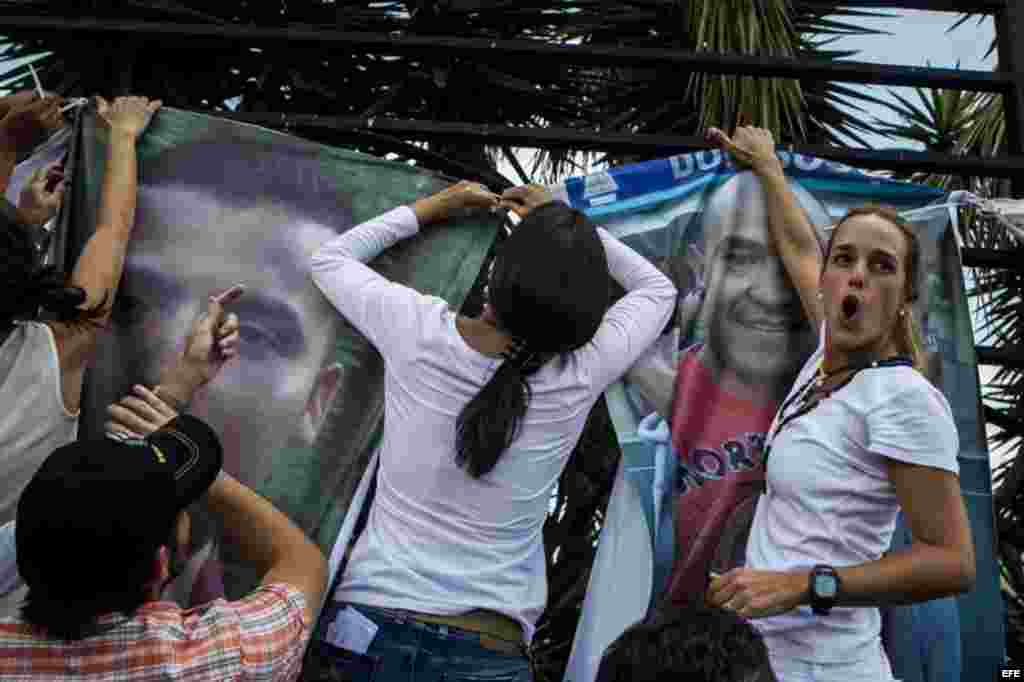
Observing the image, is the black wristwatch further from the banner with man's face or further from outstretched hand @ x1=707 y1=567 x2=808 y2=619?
the banner with man's face

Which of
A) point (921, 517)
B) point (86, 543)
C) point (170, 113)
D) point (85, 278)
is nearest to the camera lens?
point (86, 543)

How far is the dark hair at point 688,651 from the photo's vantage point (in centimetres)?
164

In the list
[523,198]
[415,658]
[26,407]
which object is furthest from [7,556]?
[523,198]

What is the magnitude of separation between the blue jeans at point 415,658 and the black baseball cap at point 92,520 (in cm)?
62

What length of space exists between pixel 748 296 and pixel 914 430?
0.92 meters

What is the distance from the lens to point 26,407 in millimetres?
2398

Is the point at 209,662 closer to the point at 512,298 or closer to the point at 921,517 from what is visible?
the point at 512,298

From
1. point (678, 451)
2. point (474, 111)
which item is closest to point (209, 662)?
point (678, 451)

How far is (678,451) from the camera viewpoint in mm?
3100

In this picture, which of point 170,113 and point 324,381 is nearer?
point 324,381

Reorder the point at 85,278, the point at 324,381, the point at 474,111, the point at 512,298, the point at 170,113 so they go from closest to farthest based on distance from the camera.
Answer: the point at 512,298, the point at 85,278, the point at 324,381, the point at 170,113, the point at 474,111

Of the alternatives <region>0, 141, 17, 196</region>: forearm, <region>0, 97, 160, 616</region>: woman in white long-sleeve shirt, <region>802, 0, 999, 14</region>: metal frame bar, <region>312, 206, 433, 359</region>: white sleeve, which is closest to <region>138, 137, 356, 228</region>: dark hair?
<region>312, 206, 433, 359</region>: white sleeve

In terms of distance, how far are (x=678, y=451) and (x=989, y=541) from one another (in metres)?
0.71

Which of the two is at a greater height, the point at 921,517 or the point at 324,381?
the point at 324,381
